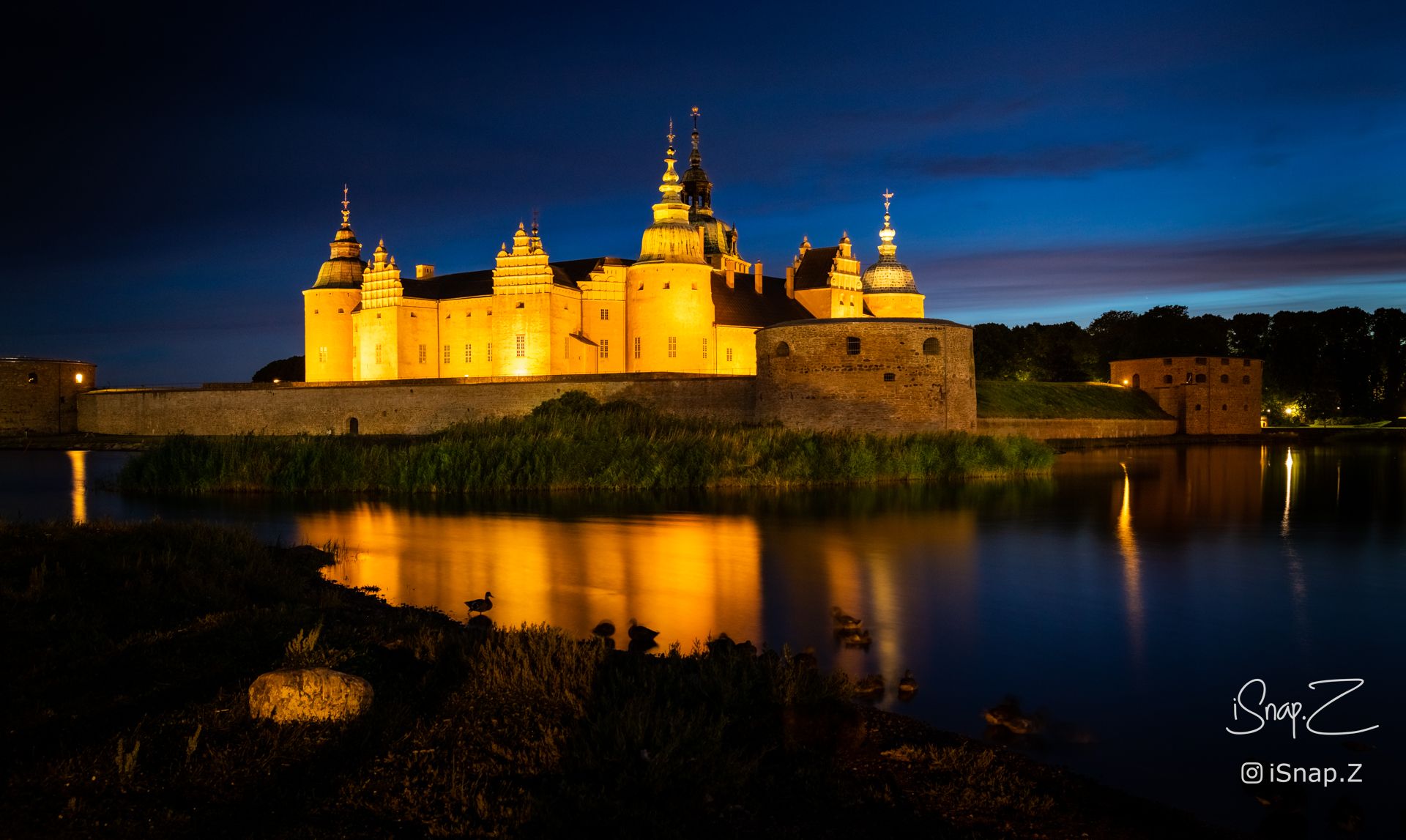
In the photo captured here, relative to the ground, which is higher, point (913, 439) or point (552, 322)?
point (552, 322)

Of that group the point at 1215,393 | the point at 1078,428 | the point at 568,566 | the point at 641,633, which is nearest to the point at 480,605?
the point at 641,633

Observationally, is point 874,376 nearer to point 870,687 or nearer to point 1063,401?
point 870,687

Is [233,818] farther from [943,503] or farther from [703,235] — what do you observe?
[703,235]

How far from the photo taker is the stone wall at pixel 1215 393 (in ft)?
160

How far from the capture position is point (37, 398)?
45969 mm

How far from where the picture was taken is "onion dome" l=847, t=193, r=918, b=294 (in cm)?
4519

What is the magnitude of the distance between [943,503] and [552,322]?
2172cm

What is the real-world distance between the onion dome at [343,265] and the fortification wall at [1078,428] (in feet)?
89.8

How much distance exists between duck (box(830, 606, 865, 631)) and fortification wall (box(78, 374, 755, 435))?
71.7 feet

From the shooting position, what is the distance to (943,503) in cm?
2052

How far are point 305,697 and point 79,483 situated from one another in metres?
23.2

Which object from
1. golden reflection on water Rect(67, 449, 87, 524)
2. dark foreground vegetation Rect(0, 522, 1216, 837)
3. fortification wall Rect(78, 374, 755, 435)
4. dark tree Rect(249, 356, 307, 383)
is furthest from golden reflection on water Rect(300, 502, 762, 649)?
dark tree Rect(249, 356, 307, 383)

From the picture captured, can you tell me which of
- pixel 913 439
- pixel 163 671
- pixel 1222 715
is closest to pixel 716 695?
pixel 163 671

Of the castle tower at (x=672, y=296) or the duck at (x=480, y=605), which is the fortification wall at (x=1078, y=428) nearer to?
the castle tower at (x=672, y=296)
